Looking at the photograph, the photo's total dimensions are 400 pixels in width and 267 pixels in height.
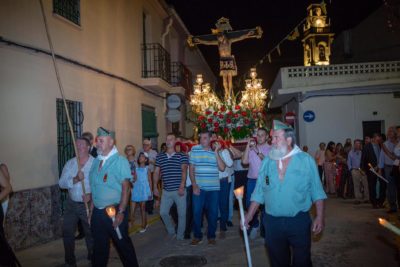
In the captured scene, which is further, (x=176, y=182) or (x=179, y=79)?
(x=179, y=79)

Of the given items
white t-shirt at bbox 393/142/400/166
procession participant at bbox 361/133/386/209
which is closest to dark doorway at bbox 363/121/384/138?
procession participant at bbox 361/133/386/209

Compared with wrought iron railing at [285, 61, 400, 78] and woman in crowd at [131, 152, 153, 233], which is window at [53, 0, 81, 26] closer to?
woman in crowd at [131, 152, 153, 233]

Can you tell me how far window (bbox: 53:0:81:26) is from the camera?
9.82 m

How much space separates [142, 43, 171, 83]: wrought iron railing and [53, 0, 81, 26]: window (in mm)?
5645

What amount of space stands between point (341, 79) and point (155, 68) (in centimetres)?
957

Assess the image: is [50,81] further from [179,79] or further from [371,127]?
[371,127]

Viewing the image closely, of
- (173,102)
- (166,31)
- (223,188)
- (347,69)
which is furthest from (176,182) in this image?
(347,69)

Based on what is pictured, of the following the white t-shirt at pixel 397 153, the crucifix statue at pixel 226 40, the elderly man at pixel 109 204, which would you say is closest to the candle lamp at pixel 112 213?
the elderly man at pixel 109 204

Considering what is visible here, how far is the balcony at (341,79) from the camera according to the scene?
67.9ft

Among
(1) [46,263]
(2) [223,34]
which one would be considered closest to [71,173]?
(1) [46,263]

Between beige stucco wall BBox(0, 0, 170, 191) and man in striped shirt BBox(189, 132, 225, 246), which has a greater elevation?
beige stucco wall BBox(0, 0, 170, 191)

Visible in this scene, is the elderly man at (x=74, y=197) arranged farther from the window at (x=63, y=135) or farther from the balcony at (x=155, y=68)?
the balcony at (x=155, y=68)

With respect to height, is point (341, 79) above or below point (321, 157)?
above

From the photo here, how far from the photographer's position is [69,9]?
10.4m
